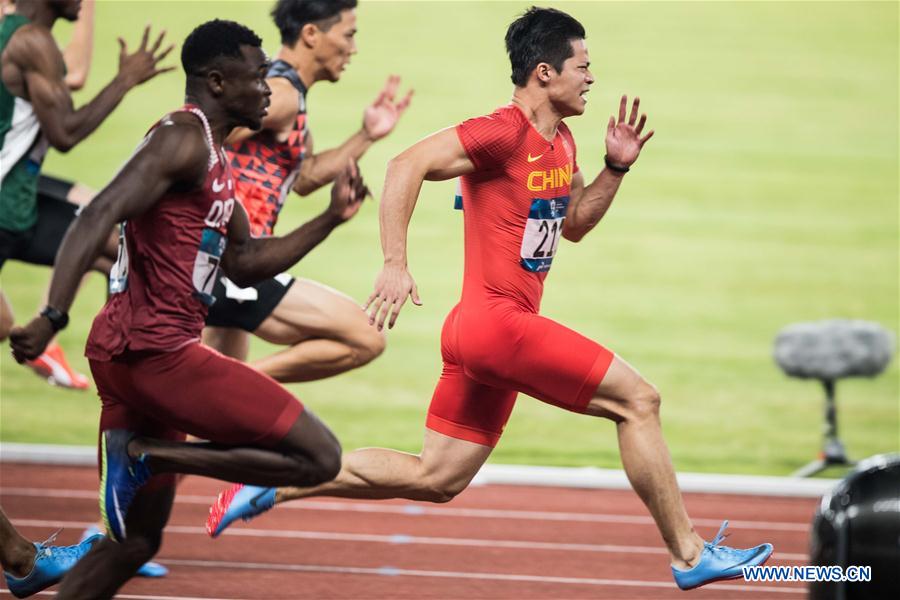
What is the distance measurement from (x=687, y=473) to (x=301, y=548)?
8.91 ft

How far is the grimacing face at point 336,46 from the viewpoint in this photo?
5730 millimetres

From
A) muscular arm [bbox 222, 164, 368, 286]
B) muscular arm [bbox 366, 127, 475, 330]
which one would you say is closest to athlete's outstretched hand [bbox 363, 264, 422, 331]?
muscular arm [bbox 366, 127, 475, 330]

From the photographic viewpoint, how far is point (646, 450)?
4.34 m

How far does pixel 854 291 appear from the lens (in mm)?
13305

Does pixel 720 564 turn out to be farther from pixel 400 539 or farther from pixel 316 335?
pixel 400 539

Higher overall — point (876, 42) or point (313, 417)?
point (876, 42)

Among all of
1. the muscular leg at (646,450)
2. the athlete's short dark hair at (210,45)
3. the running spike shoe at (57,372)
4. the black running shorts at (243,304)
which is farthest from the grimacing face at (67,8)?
the muscular leg at (646,450)

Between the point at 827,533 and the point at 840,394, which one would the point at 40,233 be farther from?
the point at 840,394

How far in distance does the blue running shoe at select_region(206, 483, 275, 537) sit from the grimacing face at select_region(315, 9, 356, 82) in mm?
1878

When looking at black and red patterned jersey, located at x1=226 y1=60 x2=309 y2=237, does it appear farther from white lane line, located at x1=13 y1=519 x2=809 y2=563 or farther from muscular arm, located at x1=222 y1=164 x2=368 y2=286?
white lane line, located at x1=13 y1=519 x2=809 y2=563

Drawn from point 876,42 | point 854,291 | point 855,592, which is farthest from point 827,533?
point 876,42

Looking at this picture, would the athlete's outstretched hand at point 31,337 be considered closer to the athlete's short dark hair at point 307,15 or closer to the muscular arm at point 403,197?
the muscular arm at point 403,197

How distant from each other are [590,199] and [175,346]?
1637 mm

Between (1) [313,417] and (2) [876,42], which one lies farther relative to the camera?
(2) [876,42]
